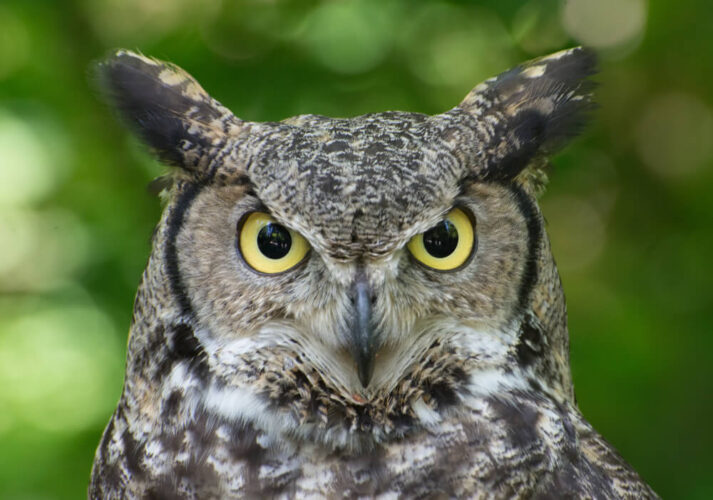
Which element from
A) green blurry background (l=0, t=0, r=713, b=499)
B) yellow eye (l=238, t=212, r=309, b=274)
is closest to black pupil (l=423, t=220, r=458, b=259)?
yellow eye (l=238, t=212, r=309, b=274)

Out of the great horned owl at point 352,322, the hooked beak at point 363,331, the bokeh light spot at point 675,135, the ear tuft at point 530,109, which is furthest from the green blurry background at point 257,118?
the hooked beak at point 363,331

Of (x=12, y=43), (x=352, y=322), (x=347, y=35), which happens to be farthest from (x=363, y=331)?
(x=12, y=43)

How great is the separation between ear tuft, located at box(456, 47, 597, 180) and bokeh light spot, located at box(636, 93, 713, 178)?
4.77ft

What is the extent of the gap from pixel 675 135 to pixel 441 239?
203 centimetres

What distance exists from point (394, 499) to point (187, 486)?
43 centimetres

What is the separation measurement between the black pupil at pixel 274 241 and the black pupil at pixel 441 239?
0.29 m

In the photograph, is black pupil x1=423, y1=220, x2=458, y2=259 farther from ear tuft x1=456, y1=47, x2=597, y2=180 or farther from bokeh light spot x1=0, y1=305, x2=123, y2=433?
bokeh light spot x1=0, y1=305, x2=123, y2=433

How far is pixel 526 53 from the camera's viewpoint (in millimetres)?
2779

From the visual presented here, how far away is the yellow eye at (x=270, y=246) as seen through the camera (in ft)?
5.46

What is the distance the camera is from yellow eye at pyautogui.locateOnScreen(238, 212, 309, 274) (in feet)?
5.46

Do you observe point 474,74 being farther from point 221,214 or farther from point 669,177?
point 221,214

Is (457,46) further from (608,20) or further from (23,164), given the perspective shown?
(23,164)

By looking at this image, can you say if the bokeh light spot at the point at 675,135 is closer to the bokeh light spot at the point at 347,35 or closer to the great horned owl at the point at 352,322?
the bokeh light spot at the point at 347,35

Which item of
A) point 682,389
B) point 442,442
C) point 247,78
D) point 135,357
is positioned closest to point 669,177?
point 682,389
